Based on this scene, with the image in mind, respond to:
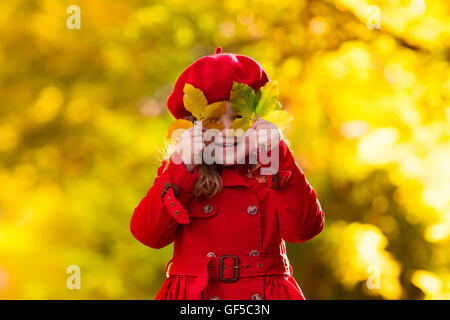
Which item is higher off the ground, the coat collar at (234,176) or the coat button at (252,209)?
the coat collar at (234,176)

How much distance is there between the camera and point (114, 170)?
3.08m

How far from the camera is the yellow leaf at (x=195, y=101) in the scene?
143 centimetres

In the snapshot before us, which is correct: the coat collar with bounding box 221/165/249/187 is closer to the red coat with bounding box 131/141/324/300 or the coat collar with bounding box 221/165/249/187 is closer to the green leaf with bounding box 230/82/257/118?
the red coat with bounding box 131/141/324/300

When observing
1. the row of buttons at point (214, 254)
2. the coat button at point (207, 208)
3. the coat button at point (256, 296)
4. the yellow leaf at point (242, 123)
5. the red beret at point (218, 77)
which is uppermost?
the red beret at point (218, 77)

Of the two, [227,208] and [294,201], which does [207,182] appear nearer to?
[227,208]

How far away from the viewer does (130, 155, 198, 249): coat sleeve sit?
53.9 inches

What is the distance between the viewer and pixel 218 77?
148 cm

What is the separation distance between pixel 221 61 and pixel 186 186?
0.34 m

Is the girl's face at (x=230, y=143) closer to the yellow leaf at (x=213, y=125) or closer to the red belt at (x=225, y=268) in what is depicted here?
the yellow leaf at (x=213, y=125)

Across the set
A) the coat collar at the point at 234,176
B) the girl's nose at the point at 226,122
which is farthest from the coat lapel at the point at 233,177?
the girl's nose at the point at 226,122

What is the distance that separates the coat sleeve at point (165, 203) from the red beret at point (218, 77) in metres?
0.20

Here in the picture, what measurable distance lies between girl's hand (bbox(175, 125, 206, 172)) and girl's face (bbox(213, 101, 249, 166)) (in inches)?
2.2
